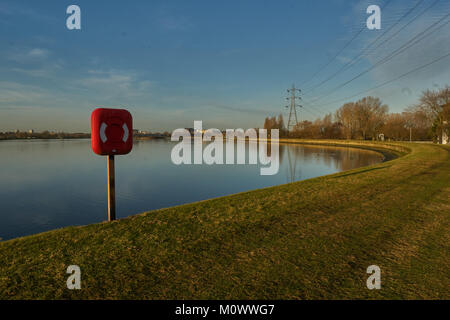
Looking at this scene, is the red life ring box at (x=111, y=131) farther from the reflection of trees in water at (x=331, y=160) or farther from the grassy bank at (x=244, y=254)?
the reflection of trees in water at (x=331, y=160)

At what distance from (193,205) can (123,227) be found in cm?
194

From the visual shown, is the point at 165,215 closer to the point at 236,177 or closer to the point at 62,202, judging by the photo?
the point at 62,202

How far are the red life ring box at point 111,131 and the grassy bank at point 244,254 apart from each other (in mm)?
1574

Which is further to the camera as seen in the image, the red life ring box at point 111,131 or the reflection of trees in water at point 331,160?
the reflection of trees in water at point 331,160

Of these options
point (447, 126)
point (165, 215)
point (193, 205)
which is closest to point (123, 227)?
point (165, 215)

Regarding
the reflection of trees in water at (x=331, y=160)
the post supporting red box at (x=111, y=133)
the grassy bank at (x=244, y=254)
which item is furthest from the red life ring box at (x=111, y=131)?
the reflection of trees in water at (x=331, y=160)

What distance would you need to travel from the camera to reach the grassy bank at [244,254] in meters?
2.50

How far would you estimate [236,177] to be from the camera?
46.7 ft

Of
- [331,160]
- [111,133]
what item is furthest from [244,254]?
[331,160]

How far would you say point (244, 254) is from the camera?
3275 millimetres

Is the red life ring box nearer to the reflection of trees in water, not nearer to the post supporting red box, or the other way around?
the post supporting red box

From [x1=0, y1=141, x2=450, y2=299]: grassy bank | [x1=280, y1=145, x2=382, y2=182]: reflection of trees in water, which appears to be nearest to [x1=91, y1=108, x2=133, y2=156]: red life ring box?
[x1=0, y1=141, x2=450, y2=299]: grassy bank

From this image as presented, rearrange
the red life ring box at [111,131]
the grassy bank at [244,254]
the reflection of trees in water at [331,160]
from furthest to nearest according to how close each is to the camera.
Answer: the reflection of trees in water at [331,160] < the red life ring box at [111,131] < the grassy bank at [244,254]

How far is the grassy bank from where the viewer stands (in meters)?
2.50
